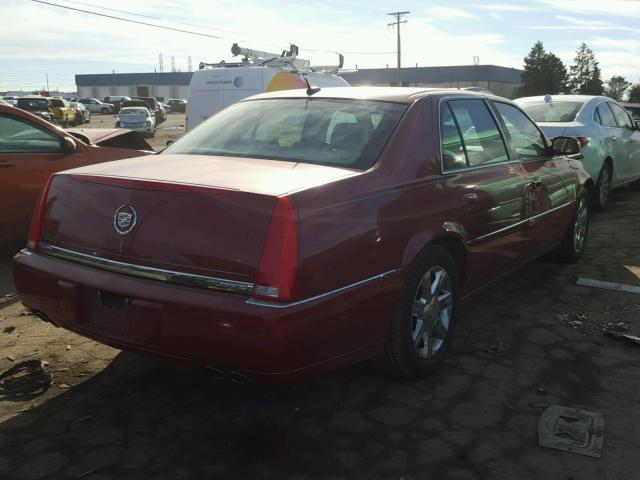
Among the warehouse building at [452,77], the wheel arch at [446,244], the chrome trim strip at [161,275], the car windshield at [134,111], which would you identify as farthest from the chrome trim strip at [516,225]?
the warehouse building at [452,77]

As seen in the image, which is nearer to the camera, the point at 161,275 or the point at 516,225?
the point at 161,275

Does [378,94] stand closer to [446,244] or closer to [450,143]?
[450,143]

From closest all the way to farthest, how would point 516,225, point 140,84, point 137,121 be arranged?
point 516,225, point 137,121, point 140,84

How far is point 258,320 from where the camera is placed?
2438mm

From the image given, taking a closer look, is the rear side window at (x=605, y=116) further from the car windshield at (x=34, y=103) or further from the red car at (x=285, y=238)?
the car windshield at (x=34, y=103)

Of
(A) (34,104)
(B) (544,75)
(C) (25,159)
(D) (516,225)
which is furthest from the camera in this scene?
(B) (544,75)

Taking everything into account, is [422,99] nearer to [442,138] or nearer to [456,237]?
[442,138]

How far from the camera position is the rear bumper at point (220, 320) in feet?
8.11

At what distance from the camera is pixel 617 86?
222ft

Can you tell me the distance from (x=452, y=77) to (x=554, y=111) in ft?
244

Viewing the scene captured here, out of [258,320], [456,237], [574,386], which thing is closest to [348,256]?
[258,320]

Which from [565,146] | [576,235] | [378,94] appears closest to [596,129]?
[576,235]

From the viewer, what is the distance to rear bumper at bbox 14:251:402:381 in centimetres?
247

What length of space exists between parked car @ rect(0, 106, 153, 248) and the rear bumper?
3.30 metres
